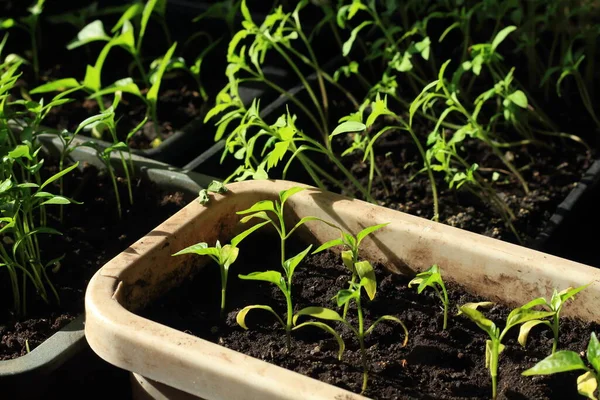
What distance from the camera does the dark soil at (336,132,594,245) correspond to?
1.71m

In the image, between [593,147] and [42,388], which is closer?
[42,388]

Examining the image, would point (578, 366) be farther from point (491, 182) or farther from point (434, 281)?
point (491, 182)

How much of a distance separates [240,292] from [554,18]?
1.16m

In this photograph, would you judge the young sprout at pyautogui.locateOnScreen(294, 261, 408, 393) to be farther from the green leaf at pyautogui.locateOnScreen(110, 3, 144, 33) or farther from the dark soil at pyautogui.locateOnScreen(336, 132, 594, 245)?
the green leaf at pyautogui.locateOnScreen(110, 3, 144, 33)

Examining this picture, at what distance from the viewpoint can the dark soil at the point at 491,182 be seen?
171 cm

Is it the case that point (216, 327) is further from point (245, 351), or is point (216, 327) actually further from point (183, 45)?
point (183, 45)

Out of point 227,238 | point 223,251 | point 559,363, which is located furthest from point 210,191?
point 559,363

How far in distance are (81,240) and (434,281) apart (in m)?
0.77

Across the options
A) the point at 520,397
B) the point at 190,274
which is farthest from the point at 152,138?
the point at 520,397

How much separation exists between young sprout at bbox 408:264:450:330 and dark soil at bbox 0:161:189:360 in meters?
0.59

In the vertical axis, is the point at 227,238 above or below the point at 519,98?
below

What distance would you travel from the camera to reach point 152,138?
2072 mm

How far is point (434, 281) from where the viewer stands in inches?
45.7

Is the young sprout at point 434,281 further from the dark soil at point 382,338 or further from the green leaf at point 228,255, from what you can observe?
the green leaf at point 228,255
